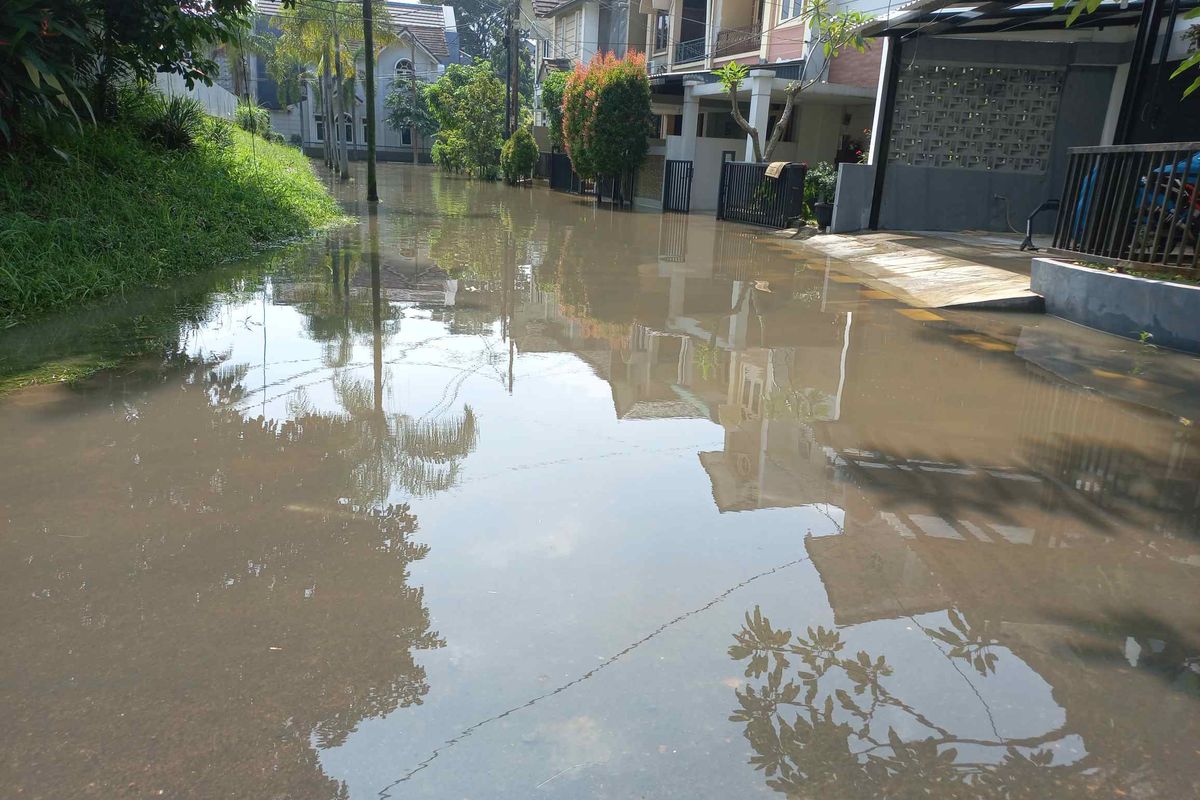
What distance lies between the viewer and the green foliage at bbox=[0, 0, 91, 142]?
791 centimetres

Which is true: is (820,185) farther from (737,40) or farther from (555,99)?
(555,99)

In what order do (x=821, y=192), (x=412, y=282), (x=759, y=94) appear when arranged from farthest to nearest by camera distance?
(x=759, y=94)
(x=821, y=192)
(x=412, y=282)

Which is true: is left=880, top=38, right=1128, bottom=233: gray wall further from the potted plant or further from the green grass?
the green grass

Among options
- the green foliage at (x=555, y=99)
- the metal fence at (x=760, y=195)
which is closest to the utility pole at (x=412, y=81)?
the green foliage at (x=555, y=99)

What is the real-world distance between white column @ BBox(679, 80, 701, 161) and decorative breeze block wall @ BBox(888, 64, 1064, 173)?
9.15 metres

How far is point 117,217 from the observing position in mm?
10180

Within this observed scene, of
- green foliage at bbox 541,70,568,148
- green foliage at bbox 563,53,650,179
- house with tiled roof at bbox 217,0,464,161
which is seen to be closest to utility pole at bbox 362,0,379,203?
green foliage at bbox 563,53,650,179

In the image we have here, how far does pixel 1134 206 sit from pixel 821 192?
9429mm

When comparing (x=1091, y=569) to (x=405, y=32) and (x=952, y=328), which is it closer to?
(x=952, y=328)

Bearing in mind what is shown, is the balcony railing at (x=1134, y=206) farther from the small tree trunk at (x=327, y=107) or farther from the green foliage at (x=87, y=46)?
the small tree trunk at (x=327, y=107)

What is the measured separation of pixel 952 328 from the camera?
855 centimetres

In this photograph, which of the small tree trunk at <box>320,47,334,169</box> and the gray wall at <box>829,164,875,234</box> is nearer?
the gray wall at <box>829,164,875,234</box>

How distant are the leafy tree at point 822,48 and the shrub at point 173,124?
34.5 feet

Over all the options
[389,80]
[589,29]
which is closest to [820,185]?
[589,29]
